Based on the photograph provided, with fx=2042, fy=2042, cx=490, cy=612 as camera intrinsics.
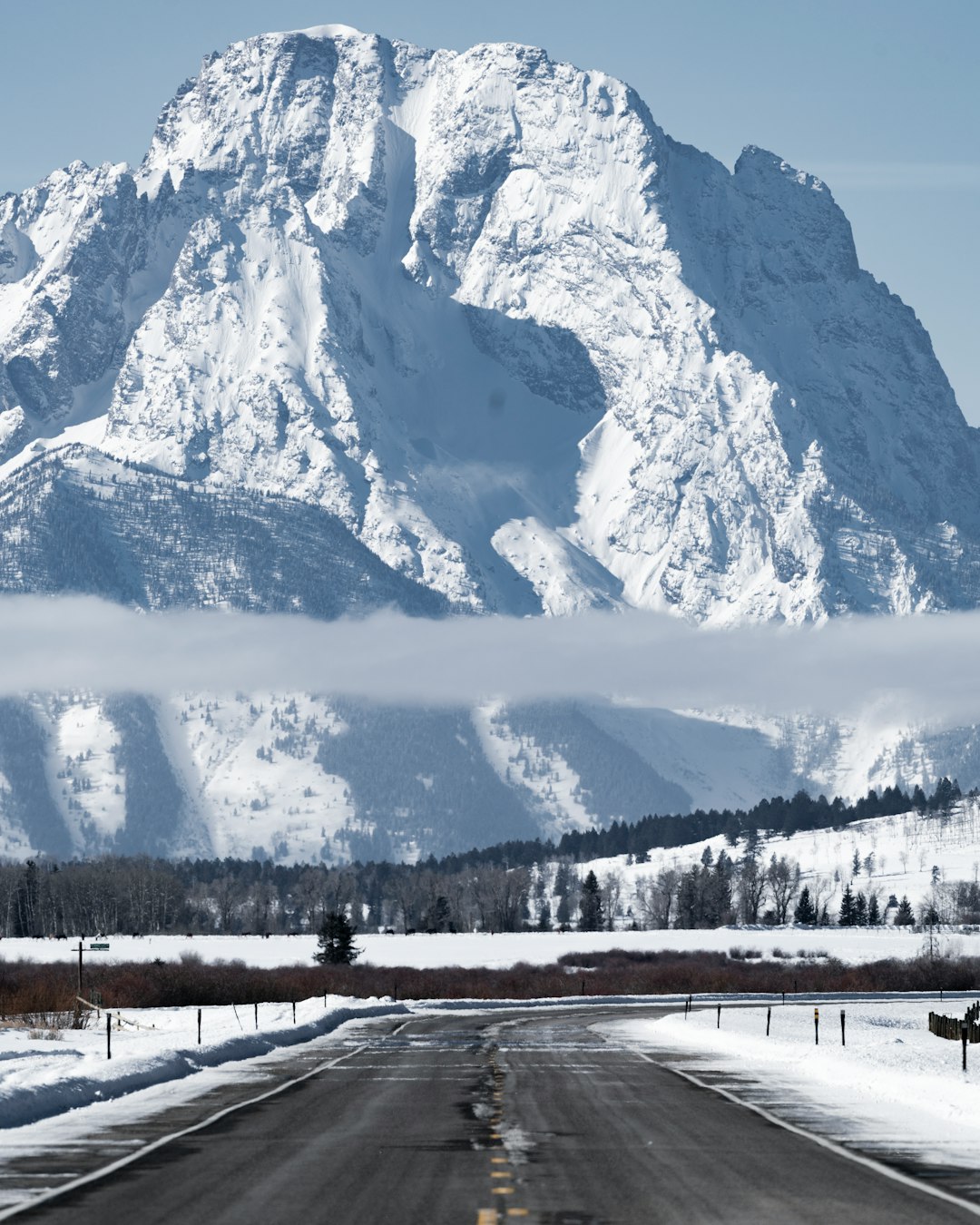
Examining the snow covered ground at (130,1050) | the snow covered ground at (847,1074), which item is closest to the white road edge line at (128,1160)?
the snow covered ground at (130,1050)

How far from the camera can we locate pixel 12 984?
105125mm

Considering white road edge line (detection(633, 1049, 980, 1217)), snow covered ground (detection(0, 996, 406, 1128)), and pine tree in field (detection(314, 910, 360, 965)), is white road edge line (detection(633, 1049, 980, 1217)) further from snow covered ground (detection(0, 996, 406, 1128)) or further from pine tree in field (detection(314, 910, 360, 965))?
pine tree in field (detection(314, 910, 360, 965))

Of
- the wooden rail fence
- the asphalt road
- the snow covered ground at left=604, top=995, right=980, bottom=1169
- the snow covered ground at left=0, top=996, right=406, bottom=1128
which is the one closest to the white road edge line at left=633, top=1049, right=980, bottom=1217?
the asphalt road

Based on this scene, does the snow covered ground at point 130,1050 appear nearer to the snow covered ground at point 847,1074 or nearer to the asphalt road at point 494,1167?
the asphalt road at point 494,1167

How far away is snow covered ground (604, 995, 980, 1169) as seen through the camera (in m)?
34.4

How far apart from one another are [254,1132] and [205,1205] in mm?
9121

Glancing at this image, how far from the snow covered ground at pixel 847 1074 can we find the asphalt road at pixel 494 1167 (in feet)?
5.05

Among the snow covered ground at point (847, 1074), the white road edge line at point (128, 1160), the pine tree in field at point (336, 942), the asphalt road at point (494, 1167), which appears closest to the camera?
the asphalt road at point (494, 1167)

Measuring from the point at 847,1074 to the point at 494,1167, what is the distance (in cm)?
2128

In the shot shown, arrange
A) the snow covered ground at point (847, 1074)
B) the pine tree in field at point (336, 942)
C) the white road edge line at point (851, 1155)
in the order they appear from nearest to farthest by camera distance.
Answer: the white road edge line at point (851, 1155), the snow covered ground at point (847, 1074), the pine tree in field at point (336, 942)

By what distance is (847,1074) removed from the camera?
47938mm

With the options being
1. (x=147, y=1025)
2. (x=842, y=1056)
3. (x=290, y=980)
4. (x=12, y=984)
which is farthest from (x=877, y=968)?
(x=842, y=1056)

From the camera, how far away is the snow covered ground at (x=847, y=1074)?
1353 inches

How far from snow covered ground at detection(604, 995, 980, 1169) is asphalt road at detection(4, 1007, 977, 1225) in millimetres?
1540
